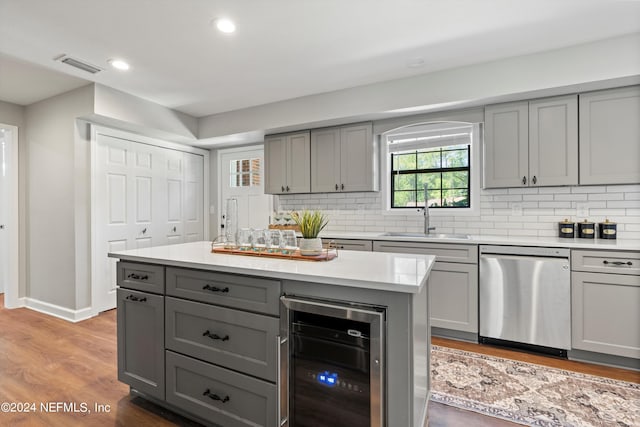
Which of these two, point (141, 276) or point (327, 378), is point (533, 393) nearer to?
point (327, 378)

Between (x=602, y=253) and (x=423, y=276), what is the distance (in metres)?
2.08

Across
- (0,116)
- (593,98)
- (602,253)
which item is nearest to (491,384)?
(602,253)

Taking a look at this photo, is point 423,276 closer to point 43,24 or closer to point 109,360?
point 109,360

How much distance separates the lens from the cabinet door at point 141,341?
73.8 inches

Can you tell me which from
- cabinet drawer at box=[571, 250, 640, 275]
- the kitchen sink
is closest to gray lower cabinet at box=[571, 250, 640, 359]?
cabinet drawer at box=[571, 250, 640, 275]

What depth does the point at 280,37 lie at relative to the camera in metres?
2.57

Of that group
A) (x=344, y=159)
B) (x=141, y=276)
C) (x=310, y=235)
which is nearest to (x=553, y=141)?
(x=344, y=159)

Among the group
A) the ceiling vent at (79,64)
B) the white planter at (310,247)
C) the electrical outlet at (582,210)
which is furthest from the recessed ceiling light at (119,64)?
the electrical outlet at (582,210)

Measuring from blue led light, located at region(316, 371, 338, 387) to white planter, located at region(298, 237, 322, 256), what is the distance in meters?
0.64

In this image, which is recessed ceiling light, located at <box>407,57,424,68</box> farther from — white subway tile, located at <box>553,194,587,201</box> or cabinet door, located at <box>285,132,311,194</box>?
white subway tile, located at <box>553,194,587,201</box>

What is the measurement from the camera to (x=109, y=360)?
2.61 m

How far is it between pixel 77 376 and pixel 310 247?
82.4 inches

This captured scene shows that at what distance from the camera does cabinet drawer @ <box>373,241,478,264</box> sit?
293cm

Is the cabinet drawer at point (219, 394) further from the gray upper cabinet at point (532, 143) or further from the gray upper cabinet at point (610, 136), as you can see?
the gray upper cabinet at point (610, 136)
